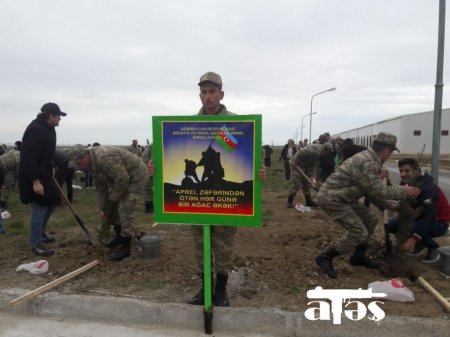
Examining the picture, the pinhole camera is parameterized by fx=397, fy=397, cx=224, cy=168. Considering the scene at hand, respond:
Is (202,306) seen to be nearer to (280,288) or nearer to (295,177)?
(280,288)

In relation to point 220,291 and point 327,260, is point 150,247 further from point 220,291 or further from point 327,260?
point 327,260

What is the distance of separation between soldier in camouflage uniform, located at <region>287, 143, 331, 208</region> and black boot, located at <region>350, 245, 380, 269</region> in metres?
4.38

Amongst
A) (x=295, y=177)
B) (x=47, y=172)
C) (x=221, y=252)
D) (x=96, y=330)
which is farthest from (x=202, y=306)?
(x=295, y=177)

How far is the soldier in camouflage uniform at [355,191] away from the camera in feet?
14.3

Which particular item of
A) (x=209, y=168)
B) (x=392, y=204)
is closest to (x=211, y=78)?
(x=209, y=168)

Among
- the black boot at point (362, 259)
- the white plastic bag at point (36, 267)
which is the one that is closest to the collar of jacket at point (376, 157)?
the black boot at point (362, 259)

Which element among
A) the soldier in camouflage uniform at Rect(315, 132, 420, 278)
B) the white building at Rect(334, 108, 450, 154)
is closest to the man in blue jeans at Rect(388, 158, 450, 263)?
the soldier in camouflage uniform at Rect(315, 132, 420, 278)

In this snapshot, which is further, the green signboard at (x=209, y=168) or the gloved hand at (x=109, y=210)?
the gloved hand at (x=109, y=210)

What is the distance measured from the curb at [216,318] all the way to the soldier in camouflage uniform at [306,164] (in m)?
6.00

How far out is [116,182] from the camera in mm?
5078

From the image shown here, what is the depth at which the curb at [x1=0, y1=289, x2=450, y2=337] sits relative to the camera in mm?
3311

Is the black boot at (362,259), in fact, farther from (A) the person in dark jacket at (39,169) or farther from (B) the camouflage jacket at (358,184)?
(A) the person in dark jacket at (39,169)

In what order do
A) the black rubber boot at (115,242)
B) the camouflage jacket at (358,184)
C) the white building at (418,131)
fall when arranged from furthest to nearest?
the white building at (418,131)
the black rubber boot at (115,242)
the camouflage jacket at (358,184)

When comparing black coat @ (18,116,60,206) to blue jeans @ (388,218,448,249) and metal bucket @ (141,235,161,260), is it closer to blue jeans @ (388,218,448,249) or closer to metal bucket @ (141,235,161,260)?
metal bucket @ (141,235,161,260)
